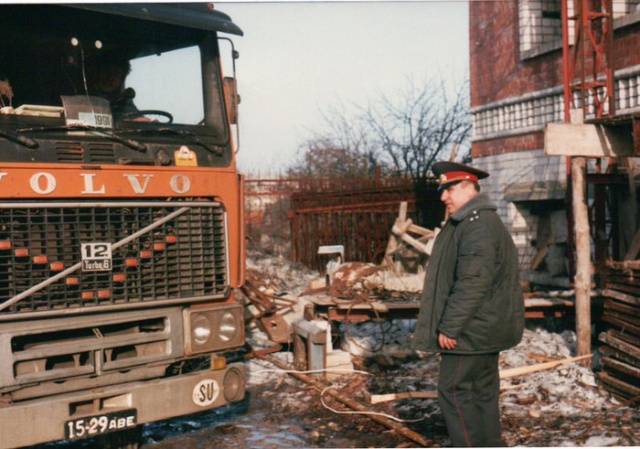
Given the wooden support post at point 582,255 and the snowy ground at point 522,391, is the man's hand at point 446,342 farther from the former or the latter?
the wooden support post at point 582,255

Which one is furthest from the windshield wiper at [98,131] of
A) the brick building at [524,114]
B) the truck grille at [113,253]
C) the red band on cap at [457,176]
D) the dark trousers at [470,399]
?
the brick building at [524,114]

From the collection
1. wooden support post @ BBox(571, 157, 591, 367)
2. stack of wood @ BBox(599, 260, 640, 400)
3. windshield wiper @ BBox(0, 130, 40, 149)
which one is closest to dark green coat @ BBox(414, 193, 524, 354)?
stack of wood @ BBox(599, 260, 640, 400)

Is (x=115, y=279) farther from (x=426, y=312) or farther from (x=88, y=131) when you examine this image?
(x=426, y=312)

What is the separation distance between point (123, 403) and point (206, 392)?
0.64 metres

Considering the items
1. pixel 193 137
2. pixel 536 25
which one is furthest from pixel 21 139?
pixel 536 25

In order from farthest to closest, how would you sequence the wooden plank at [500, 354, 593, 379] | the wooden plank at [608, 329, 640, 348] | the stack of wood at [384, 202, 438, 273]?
the stack of wood at [384, 202, 438, 273], the wooden plank at [500, 354, 593, 379], the wooden plank at [608, 329, 640, 348]

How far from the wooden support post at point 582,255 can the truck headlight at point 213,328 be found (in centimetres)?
368

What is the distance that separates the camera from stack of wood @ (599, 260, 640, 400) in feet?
22.7

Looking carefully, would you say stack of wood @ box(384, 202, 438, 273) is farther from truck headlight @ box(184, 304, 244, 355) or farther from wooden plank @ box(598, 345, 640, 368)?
truck headlight @ box(184, 304, 244, 355)

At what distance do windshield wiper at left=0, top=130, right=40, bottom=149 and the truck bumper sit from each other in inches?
64.7

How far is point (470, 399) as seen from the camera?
4.94 meters

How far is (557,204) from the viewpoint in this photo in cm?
1251

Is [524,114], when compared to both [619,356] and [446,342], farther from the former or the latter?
[446,342]

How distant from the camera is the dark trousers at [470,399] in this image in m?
4.93
